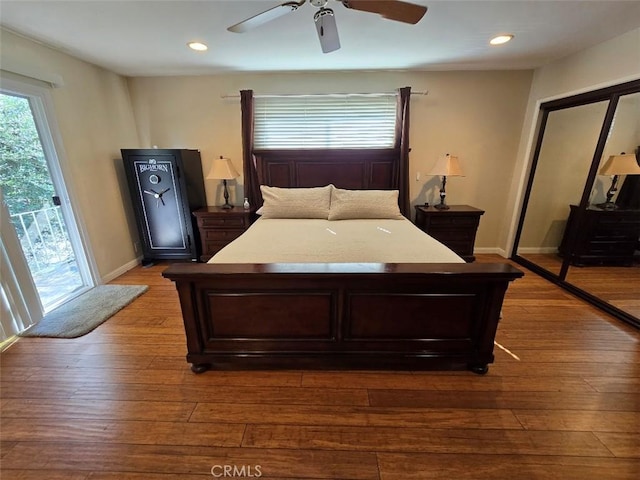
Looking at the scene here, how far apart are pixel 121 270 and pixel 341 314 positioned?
120 inches

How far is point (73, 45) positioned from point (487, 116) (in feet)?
14.5

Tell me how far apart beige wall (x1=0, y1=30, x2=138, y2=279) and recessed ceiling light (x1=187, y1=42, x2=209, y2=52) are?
126 cm

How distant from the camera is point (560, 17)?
2.04 m

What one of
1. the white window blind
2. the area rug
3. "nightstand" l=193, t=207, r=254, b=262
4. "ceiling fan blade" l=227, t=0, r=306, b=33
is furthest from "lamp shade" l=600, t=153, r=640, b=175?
the area rug

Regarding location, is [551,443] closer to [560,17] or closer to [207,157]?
[560,17]

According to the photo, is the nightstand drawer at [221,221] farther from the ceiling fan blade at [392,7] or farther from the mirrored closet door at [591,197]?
the mirrored closet door at [591,197]

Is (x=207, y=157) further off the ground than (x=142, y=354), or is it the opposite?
(x=207, y=157)

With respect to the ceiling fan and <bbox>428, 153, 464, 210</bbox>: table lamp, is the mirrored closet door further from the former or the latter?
the ceiling fan

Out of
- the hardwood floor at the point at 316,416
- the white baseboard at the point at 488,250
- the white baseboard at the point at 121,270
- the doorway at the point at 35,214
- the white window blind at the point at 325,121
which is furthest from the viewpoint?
the white baseboard at the point at 488,250

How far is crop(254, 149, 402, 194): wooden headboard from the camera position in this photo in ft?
11.1

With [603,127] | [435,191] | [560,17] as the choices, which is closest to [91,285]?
[435,191]

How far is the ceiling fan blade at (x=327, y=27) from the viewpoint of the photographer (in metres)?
1.60

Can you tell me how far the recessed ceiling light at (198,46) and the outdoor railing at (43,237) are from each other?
202 cm

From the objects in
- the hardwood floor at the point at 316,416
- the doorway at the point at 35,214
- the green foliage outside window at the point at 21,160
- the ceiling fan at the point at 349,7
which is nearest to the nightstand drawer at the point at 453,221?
the hardwood floor at the point at 316,416
